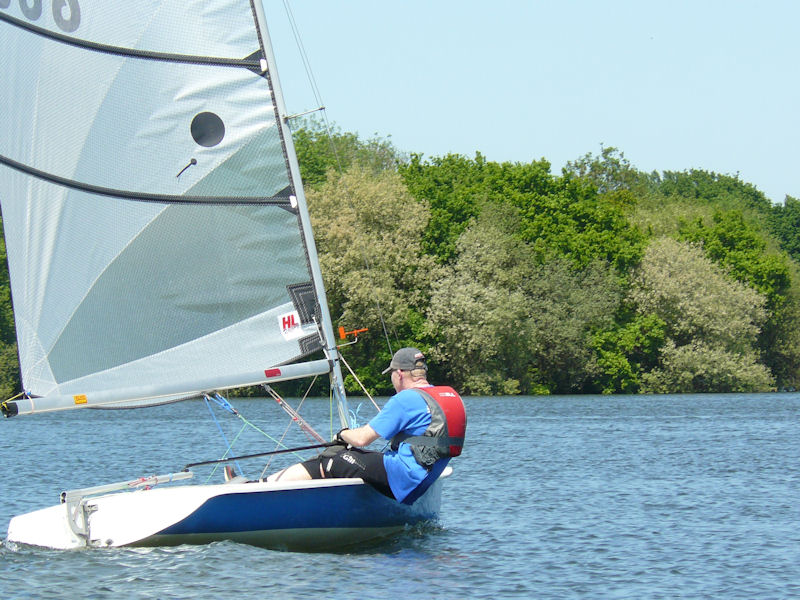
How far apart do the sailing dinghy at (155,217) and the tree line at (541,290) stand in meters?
31.4

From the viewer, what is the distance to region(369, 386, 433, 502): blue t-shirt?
10.5 meters

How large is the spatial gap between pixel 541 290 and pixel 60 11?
39.5 metres

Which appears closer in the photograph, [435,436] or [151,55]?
[435,436]

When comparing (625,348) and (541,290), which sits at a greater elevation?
(541,290)

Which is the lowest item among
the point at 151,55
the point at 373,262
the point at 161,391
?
the point at 161,391

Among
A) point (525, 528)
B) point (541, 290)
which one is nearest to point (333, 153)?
point (541, 290)

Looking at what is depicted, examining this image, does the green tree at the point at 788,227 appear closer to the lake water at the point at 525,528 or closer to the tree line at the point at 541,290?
the tree line at the point at 541,290

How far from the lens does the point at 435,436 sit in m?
10.6

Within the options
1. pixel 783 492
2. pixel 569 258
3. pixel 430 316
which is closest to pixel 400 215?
pixel 430 316

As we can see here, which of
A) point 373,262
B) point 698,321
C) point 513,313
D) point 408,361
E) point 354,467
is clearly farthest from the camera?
point 698,321

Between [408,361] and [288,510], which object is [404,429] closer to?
[408,361]

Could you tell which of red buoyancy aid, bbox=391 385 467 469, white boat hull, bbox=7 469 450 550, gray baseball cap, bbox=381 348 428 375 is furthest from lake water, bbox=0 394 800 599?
gray baseball cap, bbox=381 348 428 375

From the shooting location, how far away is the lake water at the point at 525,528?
9969 mm

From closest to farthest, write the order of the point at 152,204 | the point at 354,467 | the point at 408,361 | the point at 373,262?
the point at 354,467
the point at 408,361
the point at 152,204
the point at 373,262
